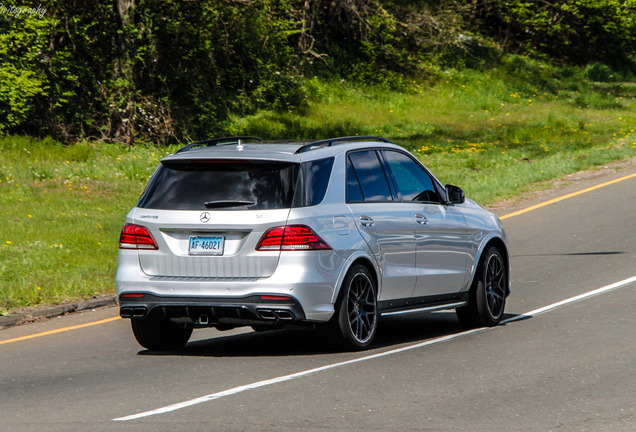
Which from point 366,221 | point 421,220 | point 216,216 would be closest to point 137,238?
point 216,216

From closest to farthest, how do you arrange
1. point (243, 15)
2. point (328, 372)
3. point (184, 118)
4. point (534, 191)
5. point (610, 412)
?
1. point (610, 412)
2. point (328, 372)
3. point (534, 191)
4. point (184, 118)
5. point (243, 15)

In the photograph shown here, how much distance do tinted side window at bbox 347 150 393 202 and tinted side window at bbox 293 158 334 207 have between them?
0.30m

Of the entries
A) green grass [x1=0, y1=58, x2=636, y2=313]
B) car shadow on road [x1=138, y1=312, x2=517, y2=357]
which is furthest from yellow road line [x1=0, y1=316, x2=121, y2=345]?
car shadow on road [x1=138, y1=312, x2=517, y2=357]

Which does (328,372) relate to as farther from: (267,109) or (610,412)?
(267,109)

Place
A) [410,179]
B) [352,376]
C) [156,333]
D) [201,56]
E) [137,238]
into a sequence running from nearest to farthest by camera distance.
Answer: [352,376], [137,238], [156,333], [410,179], [201,56]

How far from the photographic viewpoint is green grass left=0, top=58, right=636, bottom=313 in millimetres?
13094

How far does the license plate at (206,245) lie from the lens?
7.78m

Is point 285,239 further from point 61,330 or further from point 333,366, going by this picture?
point 61,330

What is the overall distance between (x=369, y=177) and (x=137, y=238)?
2.06 m

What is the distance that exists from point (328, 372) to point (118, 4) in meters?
19.6

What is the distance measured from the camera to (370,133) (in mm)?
29719

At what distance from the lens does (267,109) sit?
3119 centimetres

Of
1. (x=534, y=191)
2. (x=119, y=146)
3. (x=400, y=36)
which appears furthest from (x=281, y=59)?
(x=534, y=191)

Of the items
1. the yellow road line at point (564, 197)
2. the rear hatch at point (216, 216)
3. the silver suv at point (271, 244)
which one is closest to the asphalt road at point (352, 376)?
the silver suv at point (271, 244)
